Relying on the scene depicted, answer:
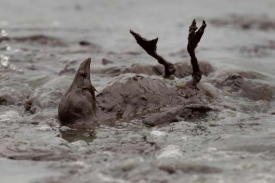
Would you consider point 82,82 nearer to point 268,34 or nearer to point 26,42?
point 26,42

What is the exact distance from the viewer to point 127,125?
15.1 feet

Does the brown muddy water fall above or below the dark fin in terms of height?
below

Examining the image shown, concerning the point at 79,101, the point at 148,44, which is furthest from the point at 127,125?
the point at 148,44

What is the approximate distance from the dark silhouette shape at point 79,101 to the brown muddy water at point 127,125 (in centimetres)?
13

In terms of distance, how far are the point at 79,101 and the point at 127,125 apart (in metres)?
0.42

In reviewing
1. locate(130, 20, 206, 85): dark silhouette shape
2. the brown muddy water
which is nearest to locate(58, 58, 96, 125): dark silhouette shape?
the brown muddy water

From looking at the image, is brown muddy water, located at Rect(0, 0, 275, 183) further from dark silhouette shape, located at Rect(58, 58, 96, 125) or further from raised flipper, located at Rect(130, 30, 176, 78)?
raised flipper, located at Rect(130, 30, 176, 78)

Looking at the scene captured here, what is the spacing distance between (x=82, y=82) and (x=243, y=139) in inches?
51.7

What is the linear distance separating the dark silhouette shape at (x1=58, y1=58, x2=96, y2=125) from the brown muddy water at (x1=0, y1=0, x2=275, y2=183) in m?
0.13

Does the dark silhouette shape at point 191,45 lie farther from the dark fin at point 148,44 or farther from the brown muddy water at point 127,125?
the brown muddy water at point 127,125

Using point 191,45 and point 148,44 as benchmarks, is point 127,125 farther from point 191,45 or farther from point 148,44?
point 148,44

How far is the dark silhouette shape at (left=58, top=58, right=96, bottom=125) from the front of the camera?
14.9 ft

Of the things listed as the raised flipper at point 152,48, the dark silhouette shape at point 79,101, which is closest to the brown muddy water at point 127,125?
the dark silhouette shape at point 79,101

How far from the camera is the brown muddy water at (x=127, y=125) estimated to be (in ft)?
11.7
